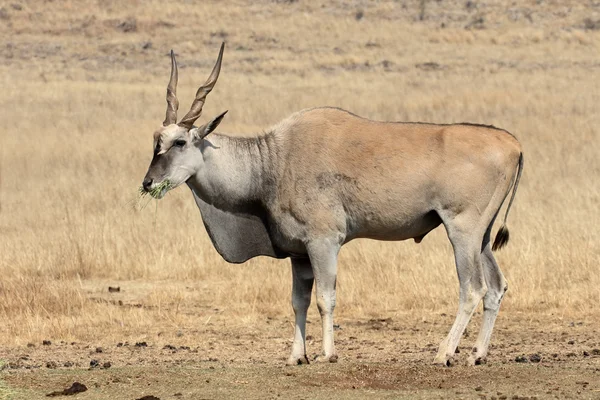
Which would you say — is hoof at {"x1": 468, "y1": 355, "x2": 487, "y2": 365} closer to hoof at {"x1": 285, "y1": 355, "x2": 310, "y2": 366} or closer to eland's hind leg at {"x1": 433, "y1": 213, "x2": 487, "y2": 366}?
eland's hind leg at {"x1": 433, "y1": 213, "x2": 487, "y2": 366}

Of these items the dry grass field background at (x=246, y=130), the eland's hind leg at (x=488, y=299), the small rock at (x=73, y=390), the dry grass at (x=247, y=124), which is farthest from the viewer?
the dry grass at (x=247, y=124)

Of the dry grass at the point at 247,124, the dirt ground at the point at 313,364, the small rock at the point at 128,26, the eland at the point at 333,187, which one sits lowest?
the small rock at the point at 128,26

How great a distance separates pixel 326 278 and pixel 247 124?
15.3 m

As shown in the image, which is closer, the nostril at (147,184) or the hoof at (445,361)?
the nostril at (147,184)

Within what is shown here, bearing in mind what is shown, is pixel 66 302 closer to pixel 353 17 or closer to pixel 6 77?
Result: pixel 6 77

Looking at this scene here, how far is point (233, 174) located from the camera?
352 inches

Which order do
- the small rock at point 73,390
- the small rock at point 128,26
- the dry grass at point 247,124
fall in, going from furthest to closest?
the small rock at point 128,26
the dry grass at point 247,124
the small rock at point 73,390

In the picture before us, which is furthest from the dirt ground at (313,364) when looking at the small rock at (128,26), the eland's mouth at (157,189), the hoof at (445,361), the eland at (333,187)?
the small rock at (128,26)

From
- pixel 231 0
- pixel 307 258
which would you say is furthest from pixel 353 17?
pixel 307 258

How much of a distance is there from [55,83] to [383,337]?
23803 mm

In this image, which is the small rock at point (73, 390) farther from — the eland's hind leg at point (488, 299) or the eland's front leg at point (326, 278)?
the eland's hind leg at point (488, 299)

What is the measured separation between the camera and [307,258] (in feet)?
29.7

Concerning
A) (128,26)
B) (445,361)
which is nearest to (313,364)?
(445,361)

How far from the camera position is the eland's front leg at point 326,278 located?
8.61 meters
